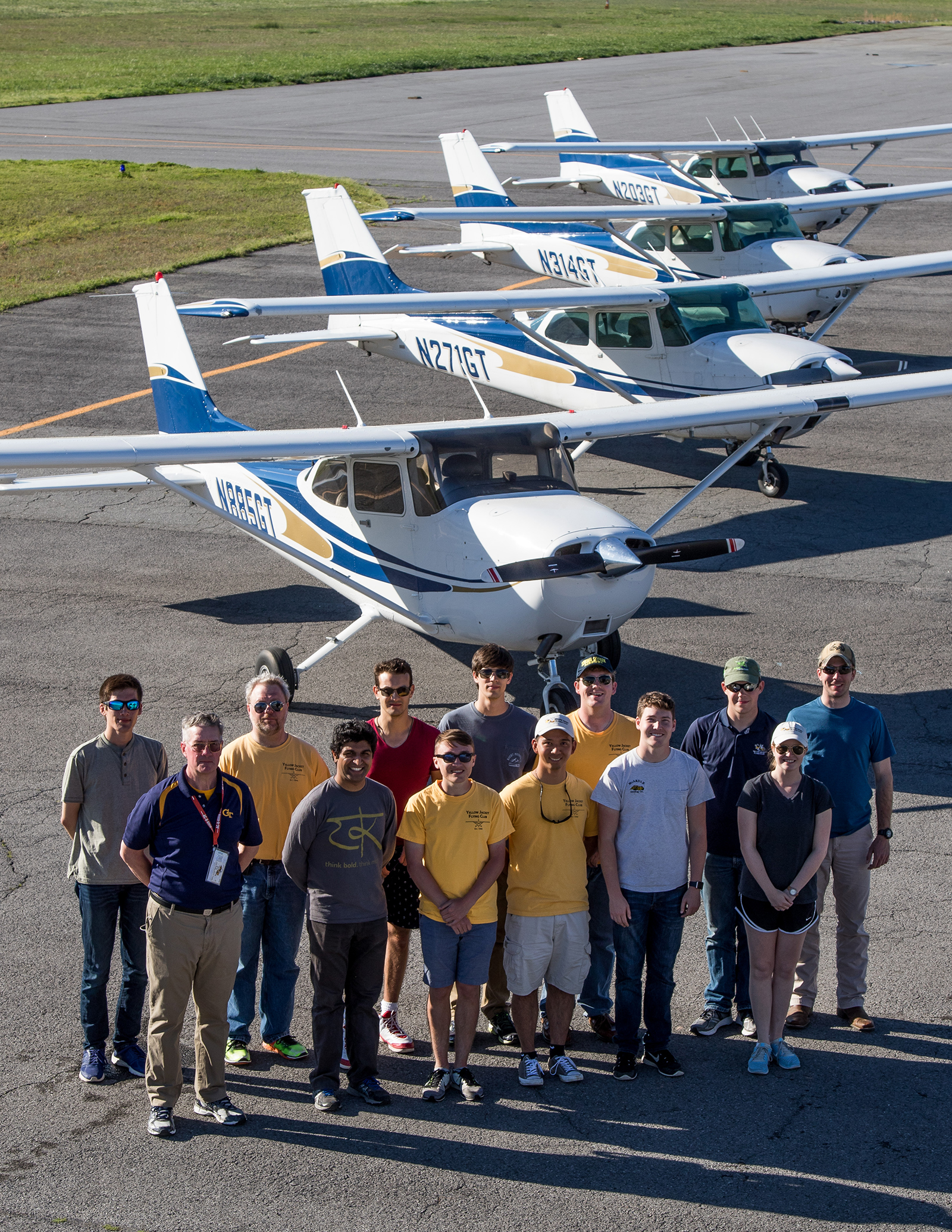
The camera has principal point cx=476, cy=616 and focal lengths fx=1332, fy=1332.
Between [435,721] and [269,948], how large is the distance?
3967mm

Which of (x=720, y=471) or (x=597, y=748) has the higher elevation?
(x=720, y=471)

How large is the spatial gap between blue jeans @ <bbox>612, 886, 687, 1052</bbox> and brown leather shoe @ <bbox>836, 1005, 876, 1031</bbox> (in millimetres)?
982

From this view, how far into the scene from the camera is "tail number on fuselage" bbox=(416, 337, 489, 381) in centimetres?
1683

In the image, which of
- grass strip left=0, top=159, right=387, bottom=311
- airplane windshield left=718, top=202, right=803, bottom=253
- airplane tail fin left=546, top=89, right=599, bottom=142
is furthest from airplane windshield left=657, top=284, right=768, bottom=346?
grass strip left=0, top=159, right=387, bottom=311

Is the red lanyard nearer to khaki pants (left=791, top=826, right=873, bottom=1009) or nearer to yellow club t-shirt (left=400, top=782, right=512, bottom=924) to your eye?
yellow club t-shirt (left=400, top=782, right=512, bottom=924)

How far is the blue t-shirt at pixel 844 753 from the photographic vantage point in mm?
6598

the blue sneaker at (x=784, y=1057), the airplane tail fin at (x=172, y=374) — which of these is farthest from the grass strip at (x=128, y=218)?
the blue sneaker at (x=784, y=1057)

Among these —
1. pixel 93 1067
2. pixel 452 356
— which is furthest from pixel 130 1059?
pixel 452 356

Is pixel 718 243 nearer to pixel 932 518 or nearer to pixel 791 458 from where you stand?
pixel 791 458

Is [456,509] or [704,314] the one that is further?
[704,314]

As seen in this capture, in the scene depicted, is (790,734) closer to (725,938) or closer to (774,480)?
(725,938)

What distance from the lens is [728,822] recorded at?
6.51m

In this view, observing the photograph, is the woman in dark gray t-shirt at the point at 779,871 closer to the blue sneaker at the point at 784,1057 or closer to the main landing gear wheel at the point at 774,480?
the blue sneaker at the point at 784,1057

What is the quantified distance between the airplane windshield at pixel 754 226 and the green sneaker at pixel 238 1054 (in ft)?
51.7
